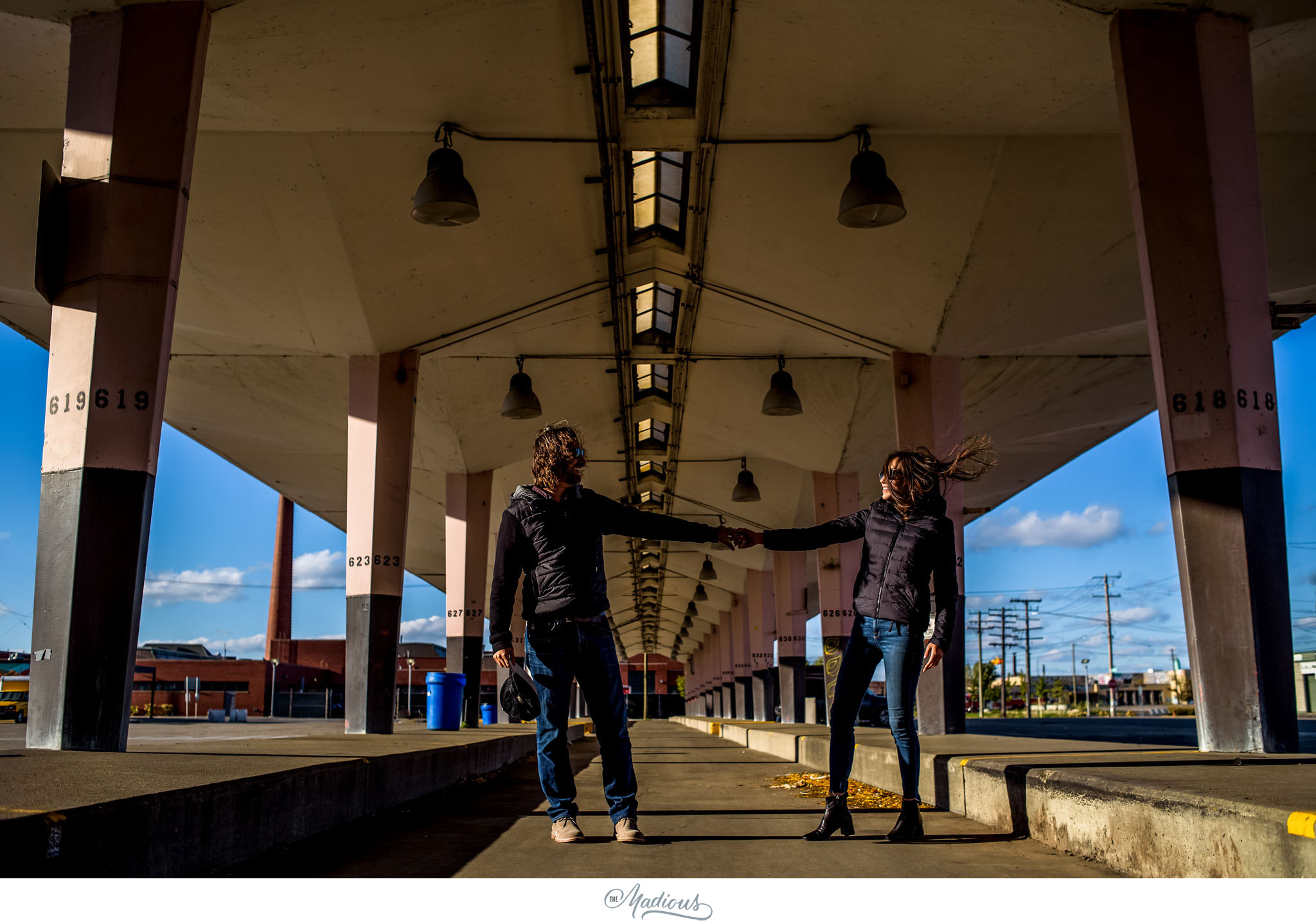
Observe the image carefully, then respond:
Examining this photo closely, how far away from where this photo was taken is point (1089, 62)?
31.2 feet

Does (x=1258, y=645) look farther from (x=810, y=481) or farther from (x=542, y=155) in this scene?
(x=810, y=481)

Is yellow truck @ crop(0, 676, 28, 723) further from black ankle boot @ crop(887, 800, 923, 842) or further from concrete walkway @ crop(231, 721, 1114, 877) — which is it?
black ankle boot @ crop(887, 800, 923, 842)

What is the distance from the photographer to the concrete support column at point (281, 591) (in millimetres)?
55312

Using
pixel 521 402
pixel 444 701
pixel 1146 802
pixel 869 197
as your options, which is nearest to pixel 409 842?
pixel 1146 802

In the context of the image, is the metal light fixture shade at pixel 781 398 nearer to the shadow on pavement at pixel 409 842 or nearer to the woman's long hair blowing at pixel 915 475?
the shadow on pavement at pixel 409 842

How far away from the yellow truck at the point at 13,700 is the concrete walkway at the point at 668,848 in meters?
29.4

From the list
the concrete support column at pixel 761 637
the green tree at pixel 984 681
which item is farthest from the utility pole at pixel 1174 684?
the concrete support column at pixel 761 637

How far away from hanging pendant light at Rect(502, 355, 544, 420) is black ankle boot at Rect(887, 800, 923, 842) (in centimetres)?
1071

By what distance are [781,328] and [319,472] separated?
12852mm

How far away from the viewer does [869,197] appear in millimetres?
9828

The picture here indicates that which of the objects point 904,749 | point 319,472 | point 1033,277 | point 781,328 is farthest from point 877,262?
point 319,472

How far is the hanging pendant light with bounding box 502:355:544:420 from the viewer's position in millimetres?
15453

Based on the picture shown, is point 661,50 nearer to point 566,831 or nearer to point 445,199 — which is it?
point 445,199

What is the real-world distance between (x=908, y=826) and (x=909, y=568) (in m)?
1.24
